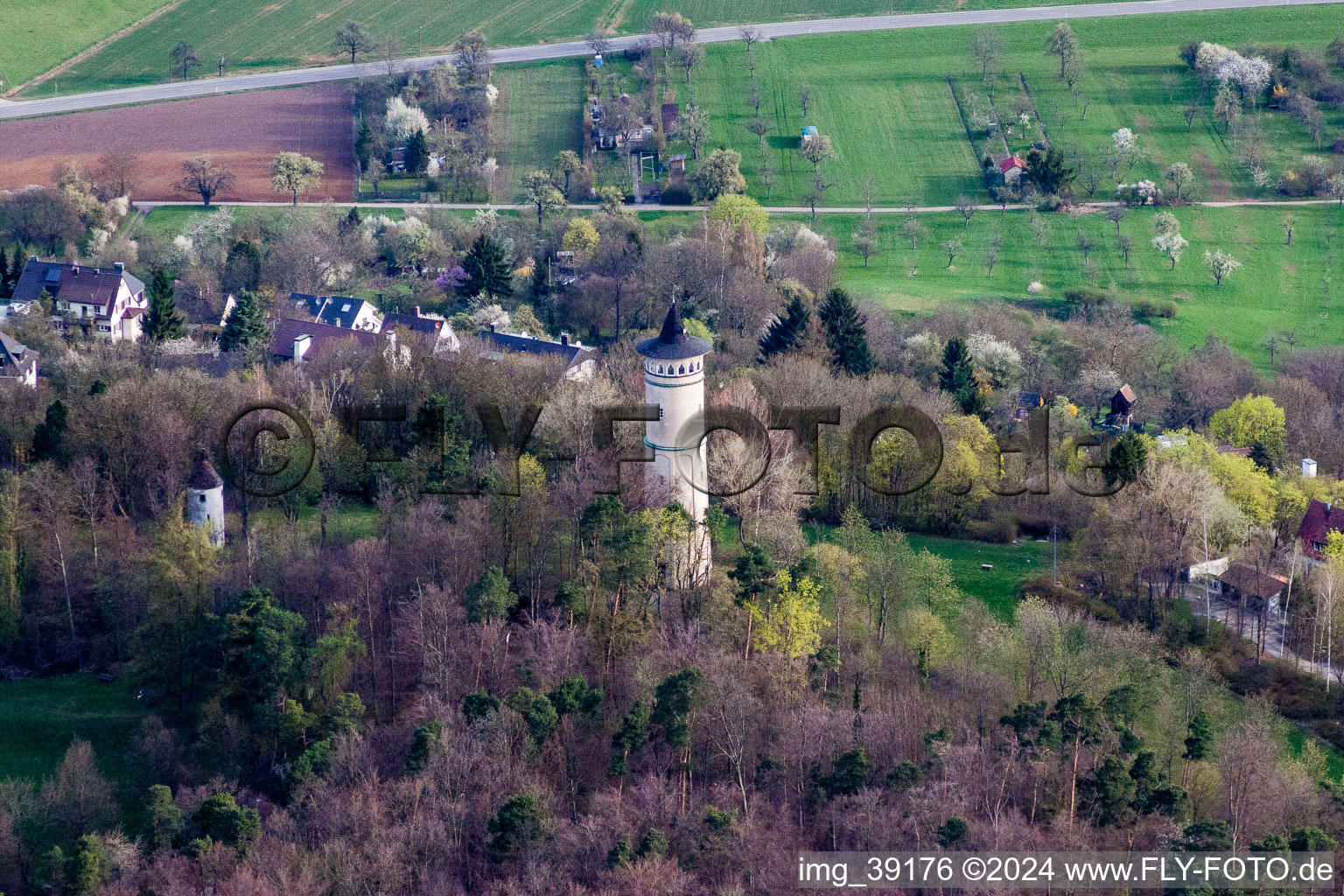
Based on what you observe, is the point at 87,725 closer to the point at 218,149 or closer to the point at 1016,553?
the point at 1016,553

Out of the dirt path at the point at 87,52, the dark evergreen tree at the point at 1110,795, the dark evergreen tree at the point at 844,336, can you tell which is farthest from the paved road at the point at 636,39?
the dark evergreen tree at the point at 1110,795

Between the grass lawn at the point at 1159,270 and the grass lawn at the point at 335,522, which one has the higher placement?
the grass lawn at the point at 1159,270

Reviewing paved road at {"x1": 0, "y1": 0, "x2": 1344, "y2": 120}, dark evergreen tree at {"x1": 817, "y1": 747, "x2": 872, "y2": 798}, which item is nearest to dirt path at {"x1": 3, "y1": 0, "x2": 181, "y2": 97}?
paved road at {"x1": 0, "y1": 0, "x2": 1344, "y2": 120}

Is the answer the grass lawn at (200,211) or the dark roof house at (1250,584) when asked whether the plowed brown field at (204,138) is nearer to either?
the grass lawn at (200,211)

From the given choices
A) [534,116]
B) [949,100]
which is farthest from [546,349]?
[949,100]

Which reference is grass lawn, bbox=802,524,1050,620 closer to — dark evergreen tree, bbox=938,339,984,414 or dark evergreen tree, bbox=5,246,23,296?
dark evergreen tree, bbox=938,339,984,414

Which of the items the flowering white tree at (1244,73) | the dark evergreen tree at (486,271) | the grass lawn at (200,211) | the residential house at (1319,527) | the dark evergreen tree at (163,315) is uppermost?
the flowering white tree at (1244,73)

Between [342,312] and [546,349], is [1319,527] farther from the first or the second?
[342,312]
